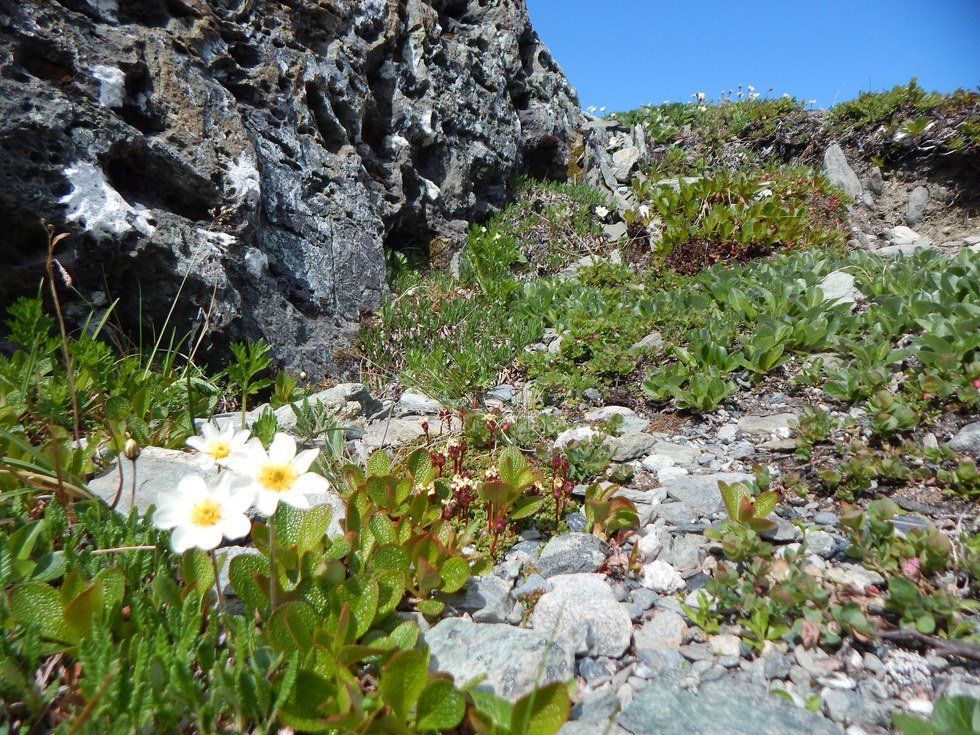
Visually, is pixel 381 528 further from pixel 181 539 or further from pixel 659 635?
pixel 659 635

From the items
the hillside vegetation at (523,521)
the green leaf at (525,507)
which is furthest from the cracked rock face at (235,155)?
the green leaf at (525,507)

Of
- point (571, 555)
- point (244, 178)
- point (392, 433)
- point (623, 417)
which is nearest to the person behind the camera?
point (571, 555)

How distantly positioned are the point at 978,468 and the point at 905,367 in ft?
3.42

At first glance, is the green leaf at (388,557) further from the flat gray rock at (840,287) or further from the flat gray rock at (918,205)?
the flat gray rock at (918,205)

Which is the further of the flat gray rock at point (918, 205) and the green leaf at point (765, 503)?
the flat gray rock at point (918, 205)

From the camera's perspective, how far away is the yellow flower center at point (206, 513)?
1451 mm

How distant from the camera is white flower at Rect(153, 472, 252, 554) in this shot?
141 centimetres

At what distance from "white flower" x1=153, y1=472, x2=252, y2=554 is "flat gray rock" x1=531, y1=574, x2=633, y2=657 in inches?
39.8

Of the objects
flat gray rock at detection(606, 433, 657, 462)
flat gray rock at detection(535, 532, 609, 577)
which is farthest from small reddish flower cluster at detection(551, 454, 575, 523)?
flat gray rock at detection(606, 433, 657, 462)

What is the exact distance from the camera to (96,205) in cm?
343

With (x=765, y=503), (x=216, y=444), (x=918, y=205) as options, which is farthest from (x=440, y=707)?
(x=918, y=205)

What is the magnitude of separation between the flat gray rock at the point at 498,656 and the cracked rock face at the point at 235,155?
2.70 m

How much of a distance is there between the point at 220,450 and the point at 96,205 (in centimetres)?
259

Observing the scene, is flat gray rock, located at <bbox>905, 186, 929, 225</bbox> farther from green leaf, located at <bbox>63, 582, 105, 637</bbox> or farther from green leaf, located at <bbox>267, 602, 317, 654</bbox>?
green leaf, located at <bbox>63, 582, 105, 637</bbox>
